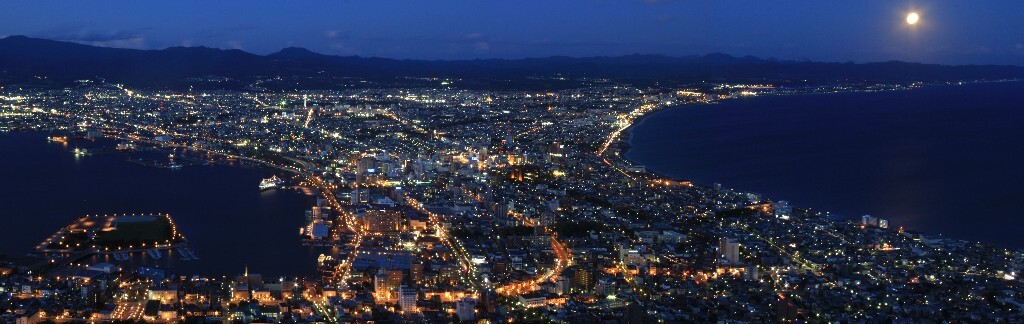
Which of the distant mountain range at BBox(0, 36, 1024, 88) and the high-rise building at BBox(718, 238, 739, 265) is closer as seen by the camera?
the high-rise building at BBox(718, 238, 739, 265)

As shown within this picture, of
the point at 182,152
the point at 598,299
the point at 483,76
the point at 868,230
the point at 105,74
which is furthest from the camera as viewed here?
the point at 483,76

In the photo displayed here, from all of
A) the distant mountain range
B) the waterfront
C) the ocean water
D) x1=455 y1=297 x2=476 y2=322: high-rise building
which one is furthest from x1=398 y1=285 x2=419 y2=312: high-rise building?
the distant mountain range

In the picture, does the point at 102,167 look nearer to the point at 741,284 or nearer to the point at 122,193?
the point at 122,193

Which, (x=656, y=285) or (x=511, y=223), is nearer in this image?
(x=656, y=285)

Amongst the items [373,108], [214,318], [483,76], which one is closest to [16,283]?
Answer: [214,318]

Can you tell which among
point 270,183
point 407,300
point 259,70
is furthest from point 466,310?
point 259,70

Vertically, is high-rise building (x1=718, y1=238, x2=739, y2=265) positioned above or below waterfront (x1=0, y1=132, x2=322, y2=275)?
above

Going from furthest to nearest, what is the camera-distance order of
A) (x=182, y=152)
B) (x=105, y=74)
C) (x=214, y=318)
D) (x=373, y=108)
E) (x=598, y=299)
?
(x=105, y=74) → (x=373, y=108) → (x=182, y=152) → (x=598, y=299) → (x=214, y=318)

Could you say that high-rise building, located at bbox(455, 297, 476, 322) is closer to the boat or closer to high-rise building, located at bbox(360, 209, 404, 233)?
high-rise building, located at bbox(360, 209, 404, 233)
